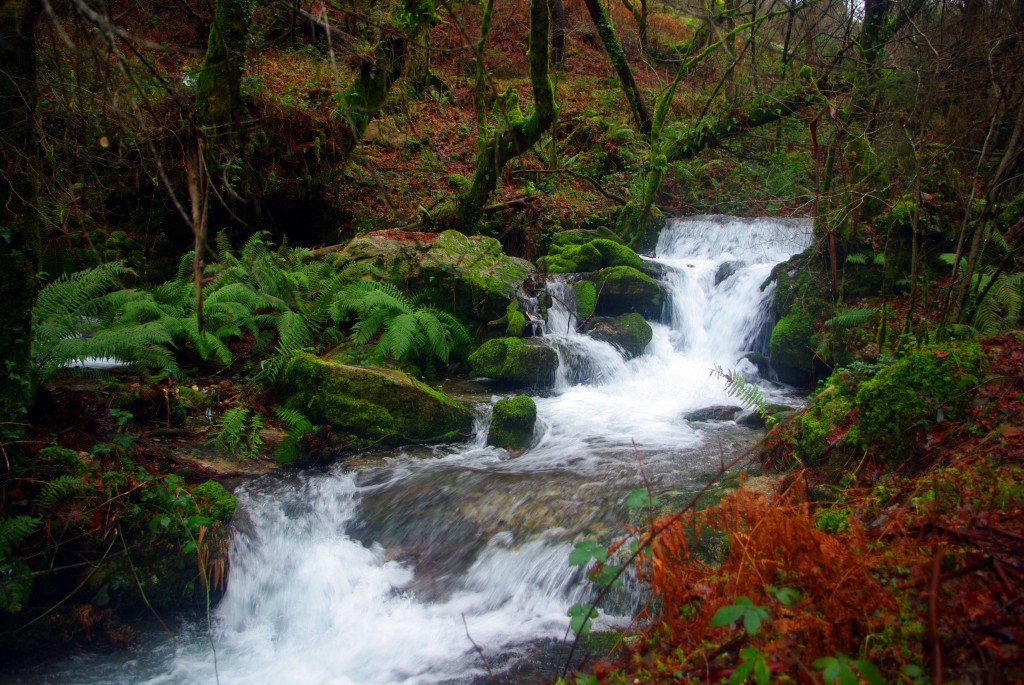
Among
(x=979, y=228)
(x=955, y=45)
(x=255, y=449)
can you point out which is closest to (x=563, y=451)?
(x=255, y=449)

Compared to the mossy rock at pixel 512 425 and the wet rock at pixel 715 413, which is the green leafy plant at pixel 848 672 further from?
the wet rock at pixel 715 413

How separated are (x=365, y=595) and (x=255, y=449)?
195 cm

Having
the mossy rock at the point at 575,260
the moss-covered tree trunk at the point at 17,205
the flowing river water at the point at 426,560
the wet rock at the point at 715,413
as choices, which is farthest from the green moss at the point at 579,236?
the moss-covered tree trunk at the point at 17,205

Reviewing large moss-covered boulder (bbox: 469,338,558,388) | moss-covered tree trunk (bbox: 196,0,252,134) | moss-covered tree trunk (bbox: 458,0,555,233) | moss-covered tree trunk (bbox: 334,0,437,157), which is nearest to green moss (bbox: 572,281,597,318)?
large moss-covered boulder (bbox: 469,338,558,388)

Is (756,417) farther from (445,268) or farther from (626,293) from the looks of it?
(445,268)

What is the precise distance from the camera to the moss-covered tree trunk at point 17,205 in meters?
3.52

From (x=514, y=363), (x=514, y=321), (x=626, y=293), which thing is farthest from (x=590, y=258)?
(x=514, y=363)

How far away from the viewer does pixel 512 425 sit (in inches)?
267

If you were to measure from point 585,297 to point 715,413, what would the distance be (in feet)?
10.8

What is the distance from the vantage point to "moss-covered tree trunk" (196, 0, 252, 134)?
308 inches

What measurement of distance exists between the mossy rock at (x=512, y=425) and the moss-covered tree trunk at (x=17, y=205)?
4.01 meters

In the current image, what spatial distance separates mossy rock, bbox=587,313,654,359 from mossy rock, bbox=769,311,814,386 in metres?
1.91

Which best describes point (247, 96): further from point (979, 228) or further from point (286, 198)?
point (979, 228)

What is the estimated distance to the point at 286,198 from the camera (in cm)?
1015
